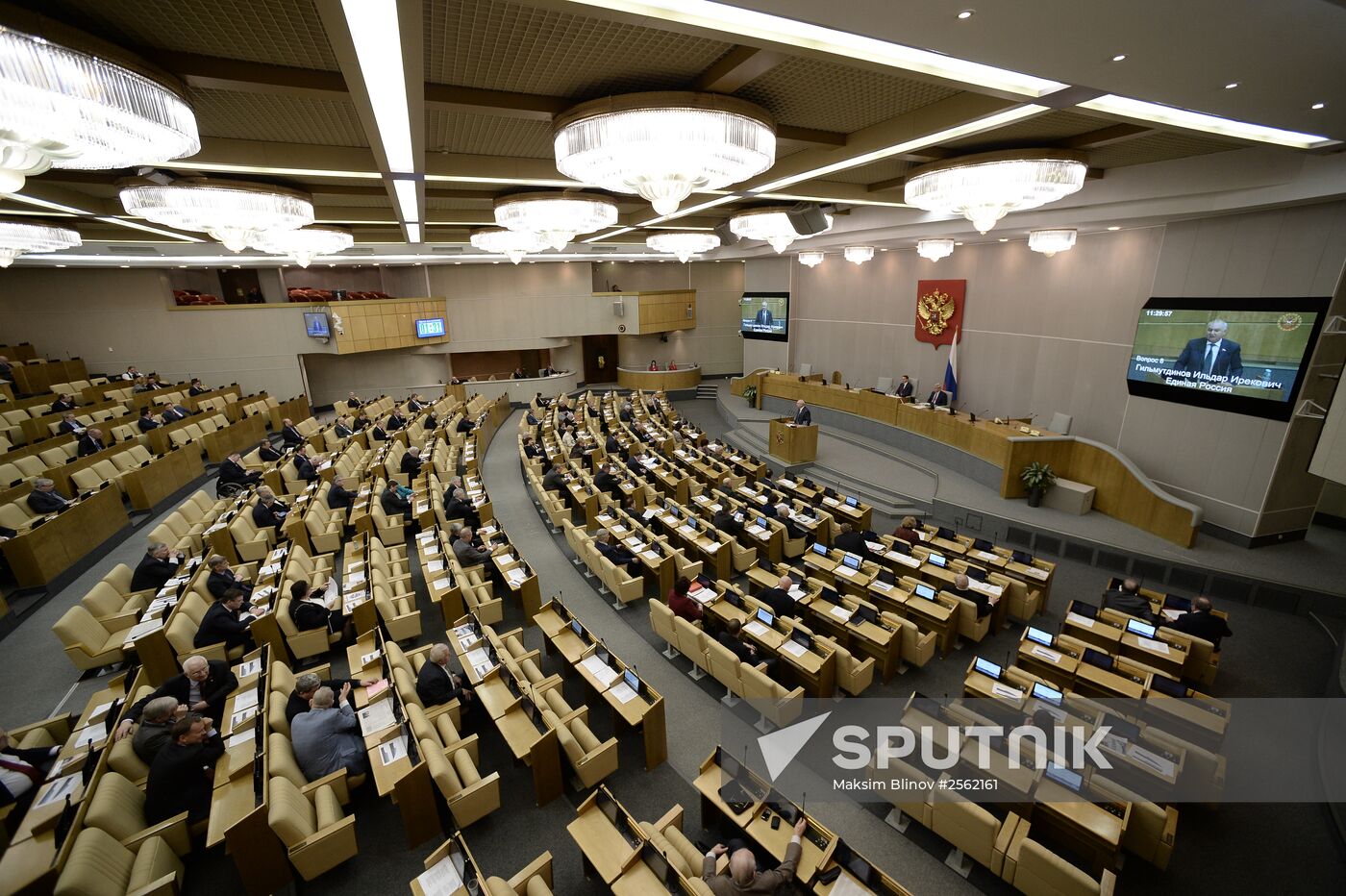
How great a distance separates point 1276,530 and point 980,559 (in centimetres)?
546

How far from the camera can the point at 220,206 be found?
17.3 feet

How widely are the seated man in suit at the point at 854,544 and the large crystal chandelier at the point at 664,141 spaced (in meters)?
6.61

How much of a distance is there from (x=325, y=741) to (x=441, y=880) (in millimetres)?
1995

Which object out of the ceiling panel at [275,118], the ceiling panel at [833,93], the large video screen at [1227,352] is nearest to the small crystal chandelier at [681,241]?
the ceiling panel at [833,93]

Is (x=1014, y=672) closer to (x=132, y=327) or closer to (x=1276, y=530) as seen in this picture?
(x=1276, y=530)

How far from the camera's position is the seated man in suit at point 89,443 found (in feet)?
35.6

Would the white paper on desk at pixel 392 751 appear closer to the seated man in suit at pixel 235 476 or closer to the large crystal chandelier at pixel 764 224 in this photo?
the large crystal chandelier at pixel 764 224

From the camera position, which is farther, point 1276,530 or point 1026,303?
point 1026,303

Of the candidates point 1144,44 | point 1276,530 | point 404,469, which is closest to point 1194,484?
point 1276,530

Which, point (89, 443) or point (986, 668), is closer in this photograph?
point (986, 668)

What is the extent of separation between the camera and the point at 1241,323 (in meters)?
8.72

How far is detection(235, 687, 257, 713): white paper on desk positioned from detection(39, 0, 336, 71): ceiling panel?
5.56 meters

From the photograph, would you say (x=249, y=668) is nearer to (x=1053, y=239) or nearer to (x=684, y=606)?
(x=684, y=606)

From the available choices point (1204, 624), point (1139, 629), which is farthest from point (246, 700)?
point (1204, 624)
